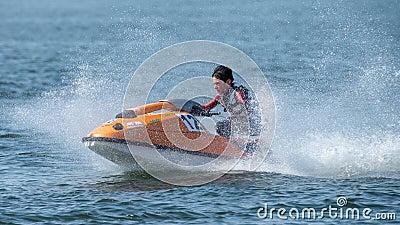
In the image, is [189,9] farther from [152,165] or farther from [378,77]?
[152,165]

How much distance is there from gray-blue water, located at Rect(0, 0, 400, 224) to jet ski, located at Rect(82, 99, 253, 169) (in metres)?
0.44

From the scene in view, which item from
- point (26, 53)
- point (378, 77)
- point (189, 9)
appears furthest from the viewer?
point (189, 9)

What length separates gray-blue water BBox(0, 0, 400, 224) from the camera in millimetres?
9375

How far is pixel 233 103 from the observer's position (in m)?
11.2

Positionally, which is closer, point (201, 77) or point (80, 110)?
point (80, 110)

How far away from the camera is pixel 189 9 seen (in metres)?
32.4

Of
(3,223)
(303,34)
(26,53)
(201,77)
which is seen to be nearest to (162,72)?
(201,77)

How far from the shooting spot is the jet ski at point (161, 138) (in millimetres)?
10547

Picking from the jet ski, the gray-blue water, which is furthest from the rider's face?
the gray-blue water

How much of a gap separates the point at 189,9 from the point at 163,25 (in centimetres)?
569

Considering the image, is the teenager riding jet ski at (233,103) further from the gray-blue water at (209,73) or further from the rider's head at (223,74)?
the gray-blue water at (209,73)

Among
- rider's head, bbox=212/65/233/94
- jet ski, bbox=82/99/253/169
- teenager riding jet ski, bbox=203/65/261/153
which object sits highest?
rider's head, bbox=212/65/233/94

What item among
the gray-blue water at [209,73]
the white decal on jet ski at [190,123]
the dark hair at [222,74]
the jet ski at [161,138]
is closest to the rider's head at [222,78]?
the dark hair at [222,74]

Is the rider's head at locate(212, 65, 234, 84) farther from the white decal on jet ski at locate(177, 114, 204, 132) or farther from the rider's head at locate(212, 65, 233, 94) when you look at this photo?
the white decal on jet ski at locate(177, 114, 204, 132)
